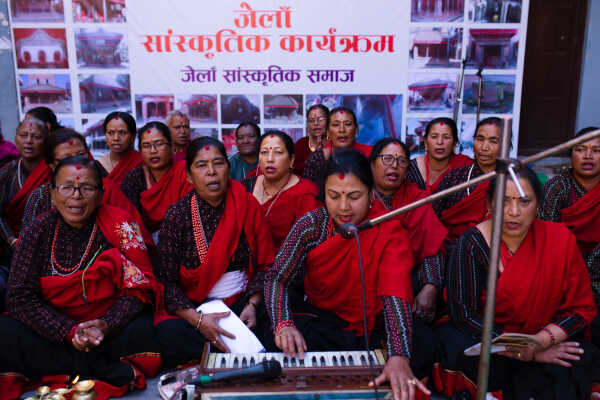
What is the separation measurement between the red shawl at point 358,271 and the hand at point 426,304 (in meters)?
0.52

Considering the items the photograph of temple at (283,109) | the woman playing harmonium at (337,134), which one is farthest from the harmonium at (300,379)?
the photograph of temple at (283,109)

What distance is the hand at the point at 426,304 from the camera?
3090 mm

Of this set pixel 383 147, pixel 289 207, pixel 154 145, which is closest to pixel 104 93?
pixel 154 145

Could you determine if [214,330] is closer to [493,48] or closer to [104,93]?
[104,93]

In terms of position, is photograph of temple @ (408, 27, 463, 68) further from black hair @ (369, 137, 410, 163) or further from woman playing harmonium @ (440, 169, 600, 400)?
woman playing harmonium @ (440, 169, 600, 400)

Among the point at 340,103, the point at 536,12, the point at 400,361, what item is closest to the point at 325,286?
the point at 400,361

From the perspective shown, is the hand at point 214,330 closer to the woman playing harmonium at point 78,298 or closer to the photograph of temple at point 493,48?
the woman playing harmonium at point 78,298

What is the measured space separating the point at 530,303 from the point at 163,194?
301 centimetres

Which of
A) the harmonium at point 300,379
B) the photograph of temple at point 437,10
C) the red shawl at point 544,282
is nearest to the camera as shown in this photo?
the harmonium at point 300,379

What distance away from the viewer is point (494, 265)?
1.36 metres

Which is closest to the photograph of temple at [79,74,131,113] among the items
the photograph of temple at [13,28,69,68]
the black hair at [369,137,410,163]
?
the photograph of temple at [13,28,69,68]

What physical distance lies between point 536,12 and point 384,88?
2.91 m

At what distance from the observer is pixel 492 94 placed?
235 inches

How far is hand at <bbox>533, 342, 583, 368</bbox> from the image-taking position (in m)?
2.39
